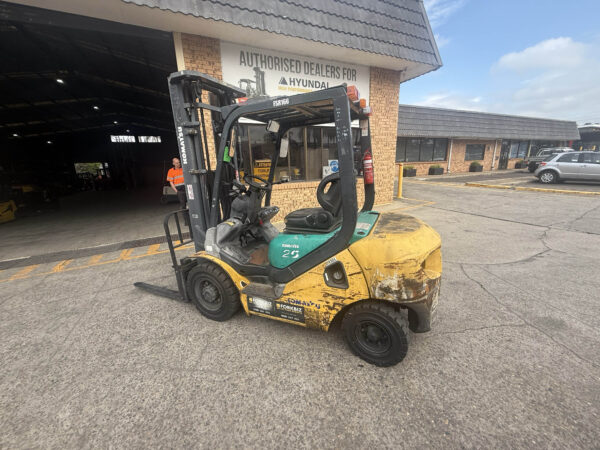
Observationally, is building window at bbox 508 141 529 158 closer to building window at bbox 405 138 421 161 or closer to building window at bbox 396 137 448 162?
building window at bbox 396 137 448 162

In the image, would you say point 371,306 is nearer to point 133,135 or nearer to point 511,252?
point 511,252

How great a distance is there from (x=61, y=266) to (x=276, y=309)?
196 inches

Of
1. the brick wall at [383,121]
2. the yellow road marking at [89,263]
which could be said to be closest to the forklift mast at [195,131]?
the yellow road marking at [89,263]

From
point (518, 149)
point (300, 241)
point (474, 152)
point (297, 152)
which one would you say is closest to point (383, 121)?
point (297, 152)

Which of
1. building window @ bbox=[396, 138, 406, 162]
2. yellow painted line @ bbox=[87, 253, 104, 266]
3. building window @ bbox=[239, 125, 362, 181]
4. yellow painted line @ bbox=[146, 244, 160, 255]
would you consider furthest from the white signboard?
building window @ bbox=[396, 138, 406, 162]

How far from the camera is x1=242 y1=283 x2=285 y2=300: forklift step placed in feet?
8.44

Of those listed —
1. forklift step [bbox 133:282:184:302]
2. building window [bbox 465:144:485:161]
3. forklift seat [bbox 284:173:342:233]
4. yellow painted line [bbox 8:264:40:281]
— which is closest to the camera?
forklift seat [bbox 284:173:342:233]

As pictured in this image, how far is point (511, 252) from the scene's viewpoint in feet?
15.9

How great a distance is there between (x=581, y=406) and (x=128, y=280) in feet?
17.9

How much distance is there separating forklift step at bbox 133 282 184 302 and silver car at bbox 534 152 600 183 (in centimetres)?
1817

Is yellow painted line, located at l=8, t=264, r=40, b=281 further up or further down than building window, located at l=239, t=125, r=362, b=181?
further down

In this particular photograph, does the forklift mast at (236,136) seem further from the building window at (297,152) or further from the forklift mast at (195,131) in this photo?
the building window at (297,152)

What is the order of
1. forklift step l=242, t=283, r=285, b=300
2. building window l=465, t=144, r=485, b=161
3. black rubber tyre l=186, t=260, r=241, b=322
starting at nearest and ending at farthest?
forklift step l=242, t=283, r=285, b=300 → black rubber tyre l=186, t=260, r=241, b=322 → building window l=465, t=144, r=485, b=161

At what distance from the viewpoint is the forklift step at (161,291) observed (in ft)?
11.2
